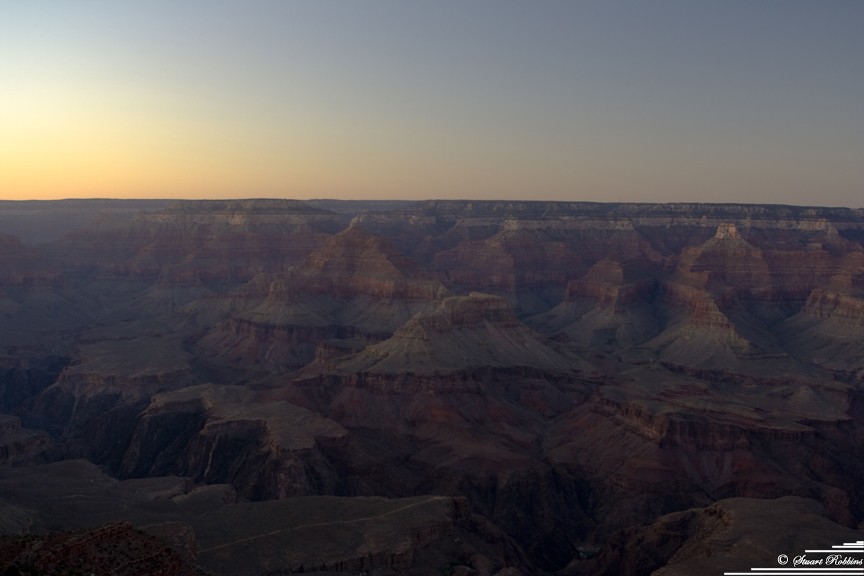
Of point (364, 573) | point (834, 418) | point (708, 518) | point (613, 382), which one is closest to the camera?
point (364, 573)

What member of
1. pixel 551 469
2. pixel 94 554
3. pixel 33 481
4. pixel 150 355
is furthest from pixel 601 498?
pixel 150 355

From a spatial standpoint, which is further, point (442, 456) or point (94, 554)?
point (442, 456)

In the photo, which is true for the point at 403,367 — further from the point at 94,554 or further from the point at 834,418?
the point at 94,554

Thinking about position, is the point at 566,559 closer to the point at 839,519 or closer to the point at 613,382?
the point at 839,519

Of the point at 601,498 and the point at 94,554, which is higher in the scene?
the point at 94,554

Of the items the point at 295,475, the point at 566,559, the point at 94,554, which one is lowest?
the point at 566,559

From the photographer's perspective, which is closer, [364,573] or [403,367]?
[364,573]

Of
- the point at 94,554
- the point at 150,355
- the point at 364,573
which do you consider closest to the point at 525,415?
the point at 364,573

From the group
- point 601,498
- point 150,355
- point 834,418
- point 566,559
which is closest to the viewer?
point 566,559

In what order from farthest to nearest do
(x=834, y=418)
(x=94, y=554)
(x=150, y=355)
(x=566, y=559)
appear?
(x=150, y=355)
(x=834, y=418)
(x=566, y=559)
(x=94, y=554)
